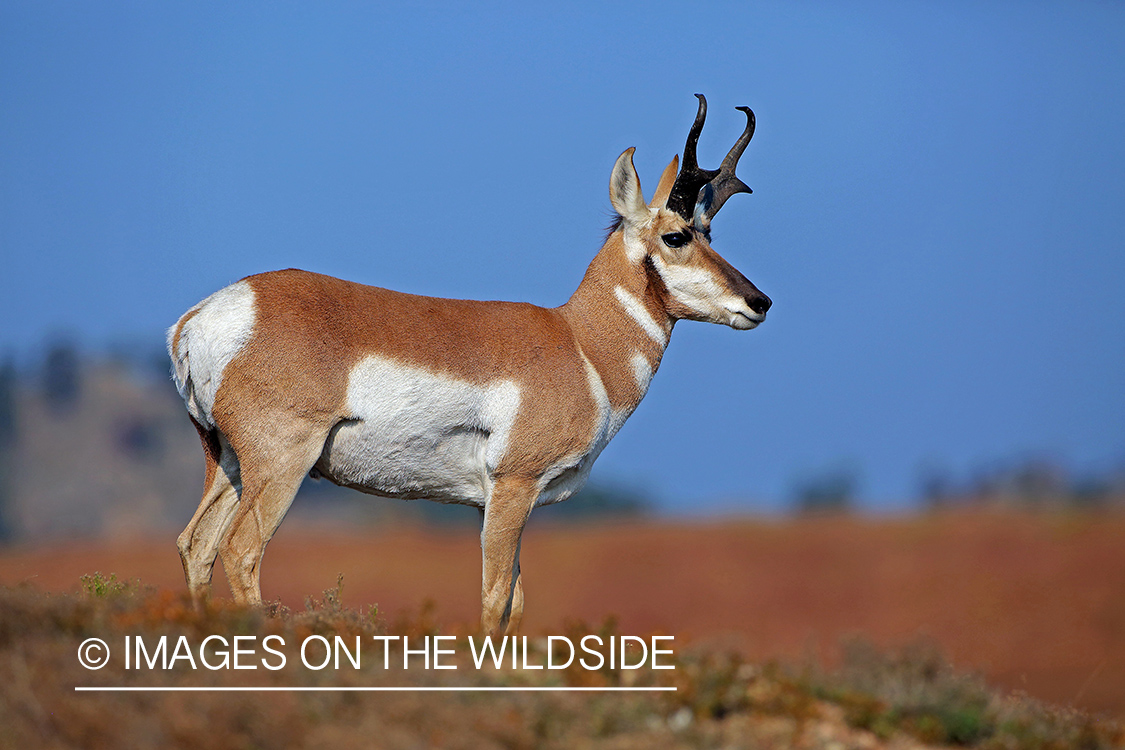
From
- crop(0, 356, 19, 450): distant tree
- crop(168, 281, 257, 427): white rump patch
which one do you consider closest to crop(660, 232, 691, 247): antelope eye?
crop(168, 281, 257, 427): white rump patch

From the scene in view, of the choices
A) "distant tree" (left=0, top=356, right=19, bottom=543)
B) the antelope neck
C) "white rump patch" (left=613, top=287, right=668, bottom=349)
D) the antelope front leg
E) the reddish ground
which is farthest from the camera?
"distant tree" (left=0, top=356, right=19, bottom=543)

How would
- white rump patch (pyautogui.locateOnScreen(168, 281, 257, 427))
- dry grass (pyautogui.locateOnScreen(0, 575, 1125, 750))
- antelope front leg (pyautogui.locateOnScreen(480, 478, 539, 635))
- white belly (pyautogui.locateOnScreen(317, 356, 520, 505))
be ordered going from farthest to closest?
antelope front leg (pyautogui.locateOnScreen(480, 478, 539, 635)), white belly (pyautogui.locateOnScreen(317, 356, 520, 505)), white rump patch (pyautogui.locateOnScreen(168, 281, 257, 427)), dry grass (pyautogui.locateOnScreen(0, 575, 1125, 750))

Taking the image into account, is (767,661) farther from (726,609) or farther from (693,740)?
(726,609)

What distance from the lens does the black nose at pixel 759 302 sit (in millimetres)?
10812

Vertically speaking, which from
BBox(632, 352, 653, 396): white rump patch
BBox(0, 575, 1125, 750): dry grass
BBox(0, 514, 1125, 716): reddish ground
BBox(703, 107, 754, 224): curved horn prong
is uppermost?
BBox(703, 107, 754, 224): curved horn prong

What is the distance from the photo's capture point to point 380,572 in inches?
1972

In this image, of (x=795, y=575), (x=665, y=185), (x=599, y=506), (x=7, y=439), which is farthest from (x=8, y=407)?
(x=665, y=185)

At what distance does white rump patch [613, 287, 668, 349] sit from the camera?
36.1ft

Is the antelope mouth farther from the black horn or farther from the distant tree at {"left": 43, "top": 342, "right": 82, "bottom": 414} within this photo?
the distant tree at {"left": 43, "top": 342, "right": 82, "bottom": 414}

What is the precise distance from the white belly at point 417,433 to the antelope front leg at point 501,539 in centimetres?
22

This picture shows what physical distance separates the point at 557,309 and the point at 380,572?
40.9 m

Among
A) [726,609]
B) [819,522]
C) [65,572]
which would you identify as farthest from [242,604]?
[819,522]
